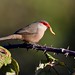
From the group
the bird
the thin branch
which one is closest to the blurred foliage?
the thin branch

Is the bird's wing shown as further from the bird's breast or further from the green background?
the green background

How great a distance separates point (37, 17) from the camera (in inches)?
276

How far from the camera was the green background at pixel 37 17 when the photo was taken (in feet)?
20.0

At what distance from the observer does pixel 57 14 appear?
7203 mm

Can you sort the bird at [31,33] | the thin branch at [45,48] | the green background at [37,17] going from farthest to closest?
1. the green background at [37,17]
2. the bird at [31,33]
3. the thin branch at [45,48]

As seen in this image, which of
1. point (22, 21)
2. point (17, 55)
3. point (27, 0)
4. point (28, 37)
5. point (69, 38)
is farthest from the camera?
point (27, 0)

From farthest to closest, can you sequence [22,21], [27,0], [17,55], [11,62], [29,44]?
[27,0], [22,21], [17,55], [29,44], [11,62]

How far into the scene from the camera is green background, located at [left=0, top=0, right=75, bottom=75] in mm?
6098

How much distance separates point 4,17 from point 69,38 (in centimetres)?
162

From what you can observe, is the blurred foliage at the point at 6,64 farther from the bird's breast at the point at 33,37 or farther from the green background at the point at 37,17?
the green background at the point at 37,17

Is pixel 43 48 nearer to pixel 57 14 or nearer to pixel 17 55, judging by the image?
pixel 17 55

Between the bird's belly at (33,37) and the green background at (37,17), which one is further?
the green background at (37,17)

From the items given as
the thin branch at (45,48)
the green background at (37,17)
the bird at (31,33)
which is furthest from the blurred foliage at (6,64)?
the green background at (37,17)

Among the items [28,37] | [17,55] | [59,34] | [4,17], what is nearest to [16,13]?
[4,17]
